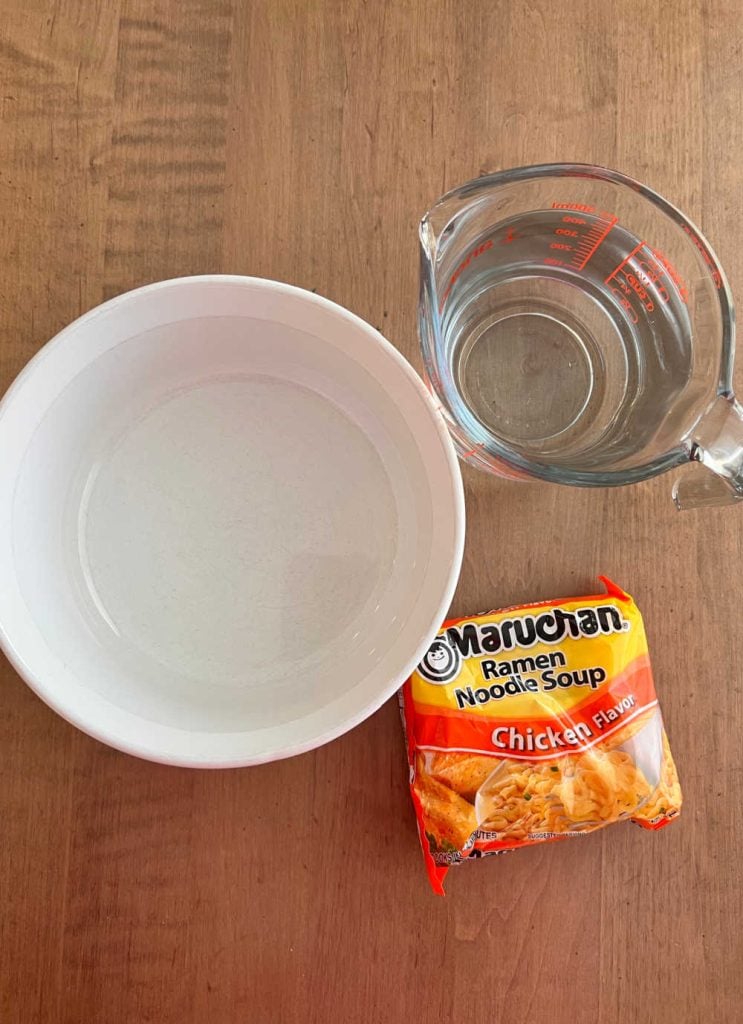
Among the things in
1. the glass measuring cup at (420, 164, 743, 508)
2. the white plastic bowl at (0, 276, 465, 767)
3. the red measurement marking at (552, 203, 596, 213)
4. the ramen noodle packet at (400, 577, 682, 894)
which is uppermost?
the red measurement marking at (552, 203, 596, 213)

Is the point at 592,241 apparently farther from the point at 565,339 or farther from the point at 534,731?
the point at 534,731

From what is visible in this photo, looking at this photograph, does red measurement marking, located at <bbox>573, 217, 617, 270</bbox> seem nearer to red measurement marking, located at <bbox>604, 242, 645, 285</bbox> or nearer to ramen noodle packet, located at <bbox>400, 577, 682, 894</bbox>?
red measurement marking, located at <bbox>604, 242, 645, 285</bbox>

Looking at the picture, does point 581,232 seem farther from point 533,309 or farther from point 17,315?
point 17,315

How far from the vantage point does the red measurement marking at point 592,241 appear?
57cm

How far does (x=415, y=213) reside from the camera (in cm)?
63

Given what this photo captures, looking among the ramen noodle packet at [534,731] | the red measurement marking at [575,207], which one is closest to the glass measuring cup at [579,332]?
the red measurement marking at [575,207]

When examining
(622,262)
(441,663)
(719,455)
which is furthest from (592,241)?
(441,663)

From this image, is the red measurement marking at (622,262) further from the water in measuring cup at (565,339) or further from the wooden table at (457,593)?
the wooden table at (457,593)

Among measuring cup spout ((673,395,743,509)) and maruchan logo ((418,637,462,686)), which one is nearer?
measuring cup spout ((673,395,743,509))

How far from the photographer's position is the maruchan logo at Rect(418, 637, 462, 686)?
2.03 ft

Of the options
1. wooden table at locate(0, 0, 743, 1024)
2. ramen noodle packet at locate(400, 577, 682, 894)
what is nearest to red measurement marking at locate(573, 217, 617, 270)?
wooden table at locate(0, 0, 743, 1024)

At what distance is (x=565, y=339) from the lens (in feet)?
2.04

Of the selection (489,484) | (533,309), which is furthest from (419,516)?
(533,309)

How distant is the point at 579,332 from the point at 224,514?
1.00ft
